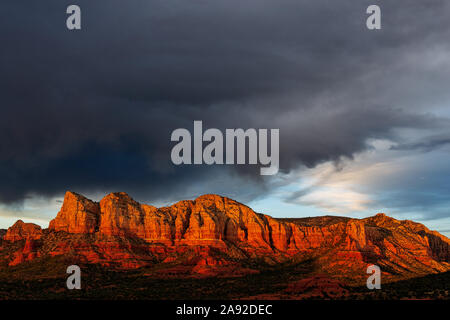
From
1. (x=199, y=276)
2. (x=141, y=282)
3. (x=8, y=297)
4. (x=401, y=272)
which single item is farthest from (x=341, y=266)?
(x=8, y=297)

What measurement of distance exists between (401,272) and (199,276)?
81277 mm

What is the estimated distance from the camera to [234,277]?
194875 mm

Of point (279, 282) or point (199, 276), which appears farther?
point (199, 276)

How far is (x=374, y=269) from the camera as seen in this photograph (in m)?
185

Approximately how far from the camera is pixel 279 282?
579 feet
